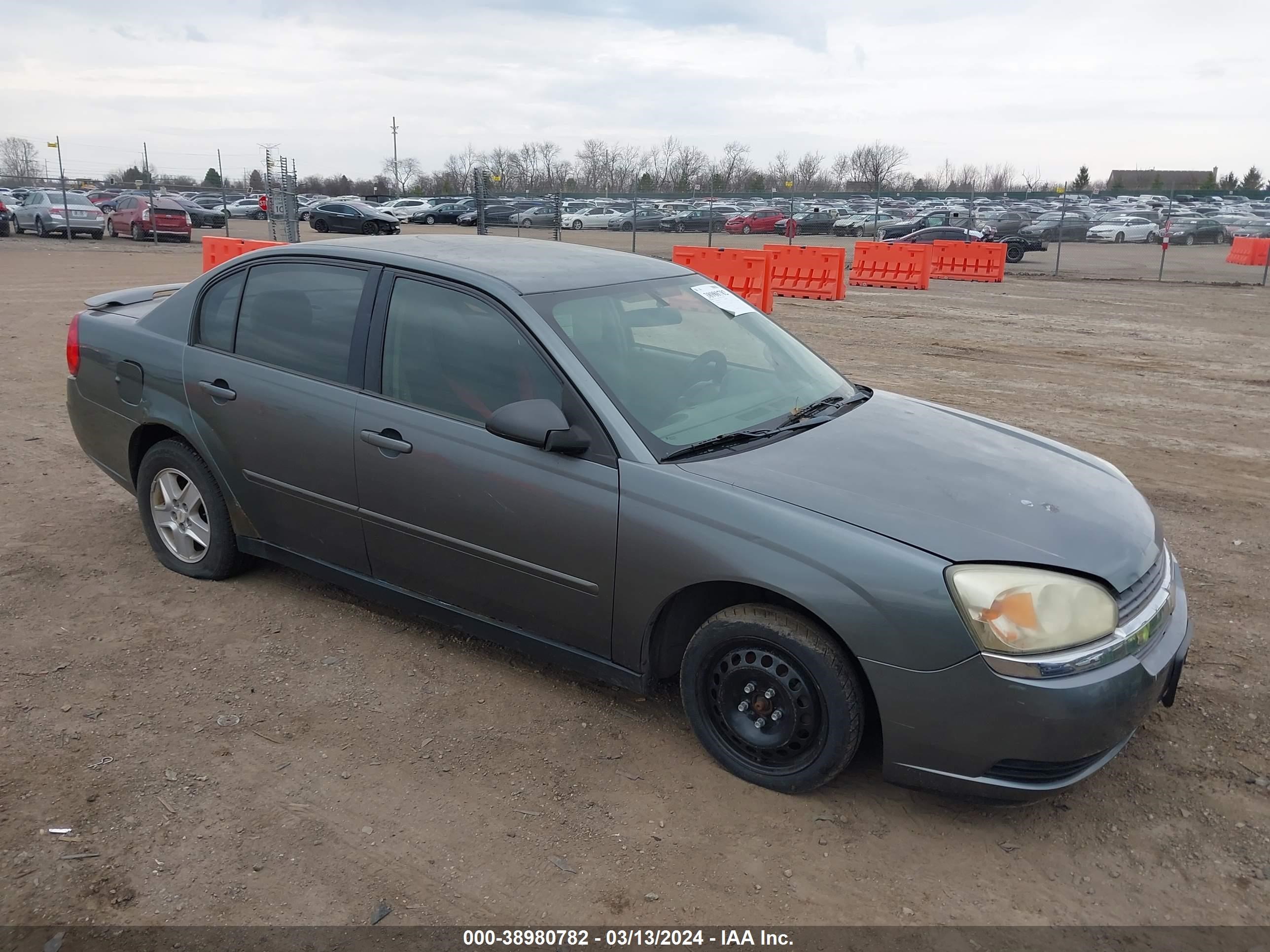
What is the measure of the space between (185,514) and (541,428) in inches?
92.2

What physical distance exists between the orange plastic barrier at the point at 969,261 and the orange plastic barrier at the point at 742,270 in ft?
30.6

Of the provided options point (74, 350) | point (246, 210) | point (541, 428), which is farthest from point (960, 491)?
point (246, 210)

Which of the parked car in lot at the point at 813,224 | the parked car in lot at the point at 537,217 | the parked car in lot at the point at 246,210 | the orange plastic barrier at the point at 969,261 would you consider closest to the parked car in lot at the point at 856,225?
the parked car in lot at the point at 813,224

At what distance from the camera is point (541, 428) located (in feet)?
10.7

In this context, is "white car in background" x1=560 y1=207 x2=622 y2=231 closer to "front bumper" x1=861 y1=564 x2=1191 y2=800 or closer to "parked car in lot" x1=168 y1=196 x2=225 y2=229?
"parked car in lot" x1=168 y1=196 x2=225 y2=229

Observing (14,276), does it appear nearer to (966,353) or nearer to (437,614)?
(966,353)

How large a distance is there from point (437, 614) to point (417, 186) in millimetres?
88606

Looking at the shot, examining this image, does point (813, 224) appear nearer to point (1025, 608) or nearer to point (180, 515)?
point (180, 515)

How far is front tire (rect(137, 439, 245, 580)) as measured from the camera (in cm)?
449

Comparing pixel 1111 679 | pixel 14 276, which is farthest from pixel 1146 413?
pixel 14 276

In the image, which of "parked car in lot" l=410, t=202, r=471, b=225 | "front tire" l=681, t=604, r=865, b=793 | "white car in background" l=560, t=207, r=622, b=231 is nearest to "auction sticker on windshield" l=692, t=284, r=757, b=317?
"front tire" l=681, t=604, r=865, b=793

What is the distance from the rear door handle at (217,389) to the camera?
4266mm

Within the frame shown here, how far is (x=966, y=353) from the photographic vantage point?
12297 millimetres

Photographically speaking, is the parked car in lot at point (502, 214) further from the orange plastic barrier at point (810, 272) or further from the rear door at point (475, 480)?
the rear door at point (475, 480)
